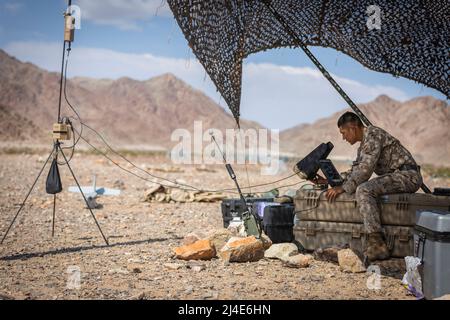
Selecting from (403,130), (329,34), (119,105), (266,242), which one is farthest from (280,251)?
(119,105)

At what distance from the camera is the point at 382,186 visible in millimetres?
5746

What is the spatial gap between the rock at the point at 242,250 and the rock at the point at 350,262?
972 millimetres

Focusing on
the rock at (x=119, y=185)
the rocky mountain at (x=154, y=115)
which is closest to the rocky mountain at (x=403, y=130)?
the rocky mountain at (x=154, y=115)

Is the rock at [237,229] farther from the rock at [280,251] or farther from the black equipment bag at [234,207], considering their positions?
the rock at [280,251]

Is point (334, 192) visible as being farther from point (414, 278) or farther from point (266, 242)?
point (414, 278)

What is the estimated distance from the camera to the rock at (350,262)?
563 cm

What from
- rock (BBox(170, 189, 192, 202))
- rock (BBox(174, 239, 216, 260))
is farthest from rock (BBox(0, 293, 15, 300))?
rock (BBox(170, 189, 192, 202))

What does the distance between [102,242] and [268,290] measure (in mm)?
3120

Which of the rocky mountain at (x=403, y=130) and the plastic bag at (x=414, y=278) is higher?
the rocky mountain at (x=403, y=130)

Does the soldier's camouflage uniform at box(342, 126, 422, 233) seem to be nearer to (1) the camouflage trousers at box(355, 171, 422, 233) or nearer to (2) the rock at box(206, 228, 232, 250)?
(1) the camouflage trousers at box(355, 171, 422, 233)
